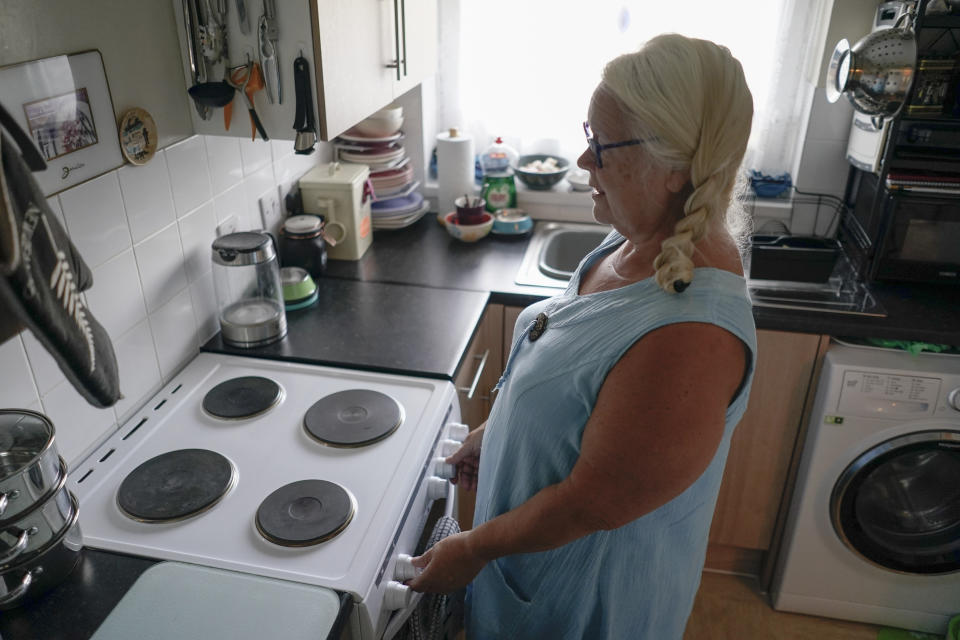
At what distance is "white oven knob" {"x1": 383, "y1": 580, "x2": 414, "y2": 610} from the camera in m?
1.17

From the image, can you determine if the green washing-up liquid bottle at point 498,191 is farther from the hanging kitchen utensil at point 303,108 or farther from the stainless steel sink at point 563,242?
the hanging kitchen utensil at point 303,108

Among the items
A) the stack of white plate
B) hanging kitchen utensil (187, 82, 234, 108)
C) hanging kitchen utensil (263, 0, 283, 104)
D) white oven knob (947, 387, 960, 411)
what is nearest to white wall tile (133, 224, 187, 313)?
hanging kitchen utensil (187, 82, 234, 108)

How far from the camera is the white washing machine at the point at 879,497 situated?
185 centimetres

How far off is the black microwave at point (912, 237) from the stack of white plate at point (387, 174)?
4.57 feet

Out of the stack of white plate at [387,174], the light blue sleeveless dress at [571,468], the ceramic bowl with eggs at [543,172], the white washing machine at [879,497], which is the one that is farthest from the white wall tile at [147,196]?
the white washing machine at [879,497]

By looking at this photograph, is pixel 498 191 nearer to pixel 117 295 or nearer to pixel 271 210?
pixel 271 210

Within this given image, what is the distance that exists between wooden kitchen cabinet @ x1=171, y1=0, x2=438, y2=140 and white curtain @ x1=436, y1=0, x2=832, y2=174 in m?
0.75

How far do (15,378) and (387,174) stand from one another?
143 cm

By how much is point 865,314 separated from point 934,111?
54cm

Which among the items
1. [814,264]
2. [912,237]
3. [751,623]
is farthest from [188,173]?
[751,623]

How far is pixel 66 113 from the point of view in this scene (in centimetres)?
118

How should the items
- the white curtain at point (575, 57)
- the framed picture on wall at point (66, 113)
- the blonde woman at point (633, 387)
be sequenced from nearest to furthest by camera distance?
the blonde woman at point (633, 387) < the framed picture on wall at point (66, 113) < the white curtain at point (575, 57)

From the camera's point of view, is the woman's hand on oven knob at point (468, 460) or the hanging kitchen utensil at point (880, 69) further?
the hanging kitchen utensil at point (880, 69)

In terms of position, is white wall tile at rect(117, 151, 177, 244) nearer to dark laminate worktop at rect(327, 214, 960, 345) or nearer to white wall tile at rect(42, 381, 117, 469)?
white wall tile at rect(42, 381, 117, 469)
